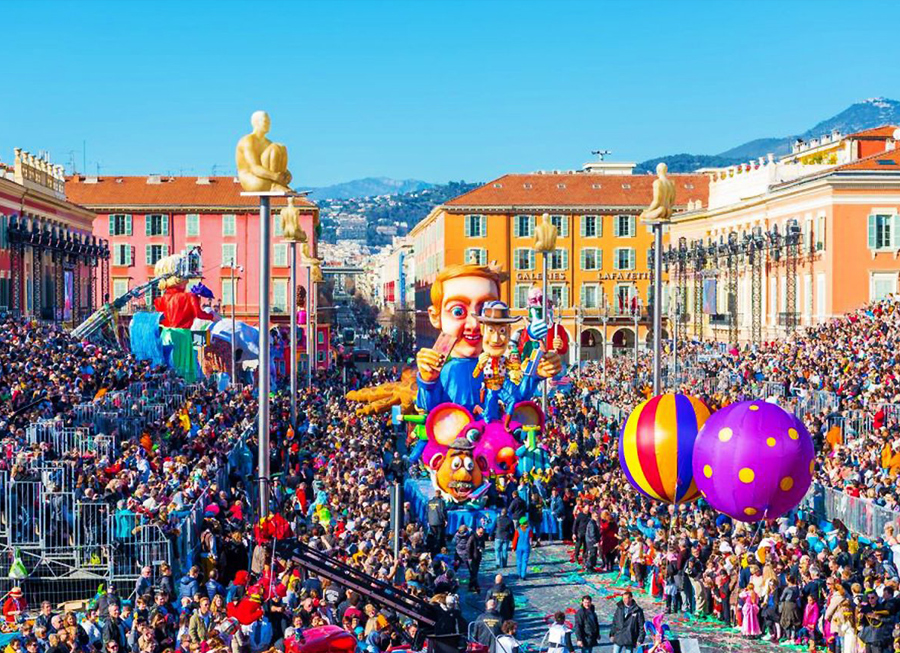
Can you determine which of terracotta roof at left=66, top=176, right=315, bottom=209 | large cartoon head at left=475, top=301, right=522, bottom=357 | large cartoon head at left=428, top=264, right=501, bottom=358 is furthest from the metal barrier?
terracotta roof at left=66, top=176, right=315, bottom=209

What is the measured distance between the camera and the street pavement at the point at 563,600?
19.2 meters

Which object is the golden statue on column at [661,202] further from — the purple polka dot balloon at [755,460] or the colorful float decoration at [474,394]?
the colorful float decoration at [474,394]

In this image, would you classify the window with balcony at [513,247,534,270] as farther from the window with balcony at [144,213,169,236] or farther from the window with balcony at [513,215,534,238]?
the window with balcony at [144,213,169,236]

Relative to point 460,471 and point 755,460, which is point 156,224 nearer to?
point 460,471

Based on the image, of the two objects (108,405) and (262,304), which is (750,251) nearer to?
(108,405)

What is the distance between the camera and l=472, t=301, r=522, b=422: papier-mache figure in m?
29.3

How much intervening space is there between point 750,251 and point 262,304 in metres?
45.6

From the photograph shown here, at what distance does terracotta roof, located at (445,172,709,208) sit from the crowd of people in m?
46.1

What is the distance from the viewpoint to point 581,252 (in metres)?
83.5

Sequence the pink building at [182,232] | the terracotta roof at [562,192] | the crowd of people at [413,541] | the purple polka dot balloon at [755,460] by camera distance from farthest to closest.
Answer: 1. the terracotta roof at [562,192]
2. the pink building at [182,232]
3. the purple polka dot balloon at [755,460]
4. the crowd of people at [413,541]

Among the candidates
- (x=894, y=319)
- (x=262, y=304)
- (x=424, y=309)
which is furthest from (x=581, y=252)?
(x=262, y=304)

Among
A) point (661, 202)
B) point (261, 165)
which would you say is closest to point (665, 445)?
point (661, 202)

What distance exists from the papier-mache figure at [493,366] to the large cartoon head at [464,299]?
455 millimetres

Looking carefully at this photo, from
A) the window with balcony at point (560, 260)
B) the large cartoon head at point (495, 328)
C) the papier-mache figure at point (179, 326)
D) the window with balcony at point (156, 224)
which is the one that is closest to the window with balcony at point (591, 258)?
the window with balcony at point (560, 260)
